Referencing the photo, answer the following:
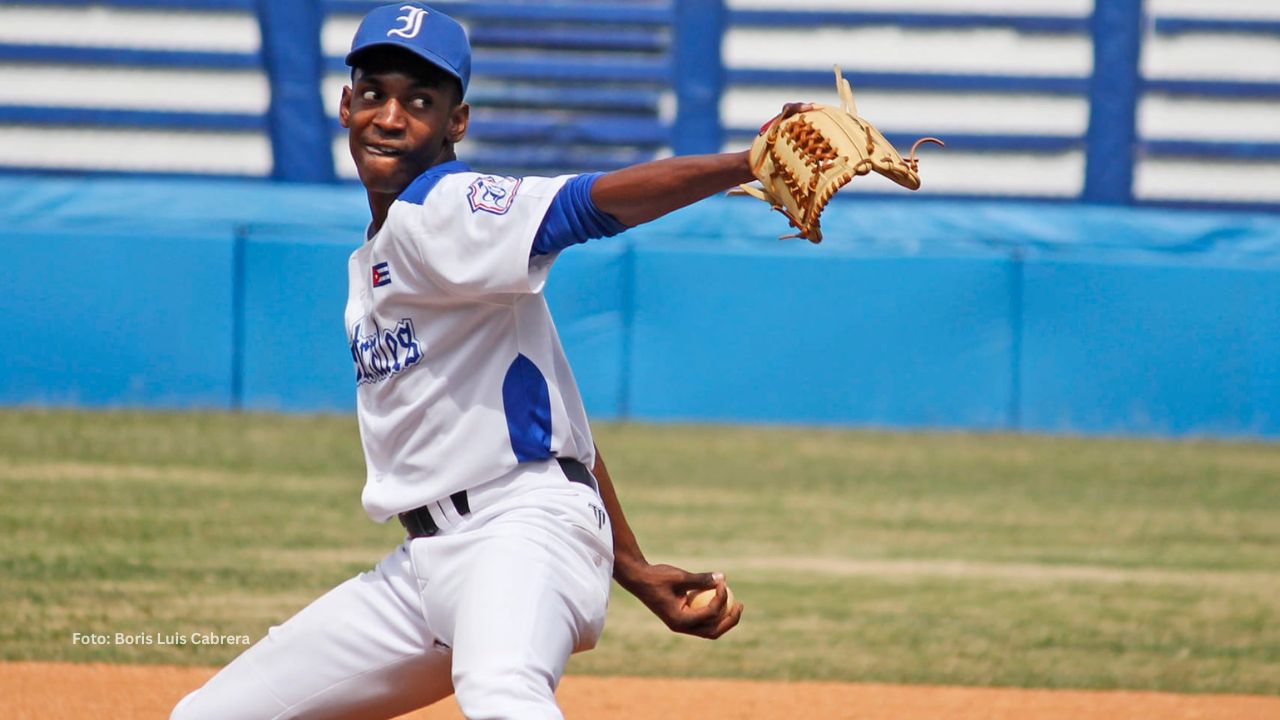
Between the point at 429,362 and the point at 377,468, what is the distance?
0.22 m

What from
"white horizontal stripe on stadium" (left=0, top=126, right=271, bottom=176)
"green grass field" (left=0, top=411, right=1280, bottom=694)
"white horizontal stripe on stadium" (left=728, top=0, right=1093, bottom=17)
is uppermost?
"white horizontal stripe on stadium" (left=728, top=0, right=1093, bottom=17)

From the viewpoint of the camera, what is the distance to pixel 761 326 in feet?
36.2

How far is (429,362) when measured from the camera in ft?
8.76

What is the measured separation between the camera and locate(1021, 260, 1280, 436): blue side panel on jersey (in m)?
11.0

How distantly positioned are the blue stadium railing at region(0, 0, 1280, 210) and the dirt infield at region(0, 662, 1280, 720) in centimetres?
880

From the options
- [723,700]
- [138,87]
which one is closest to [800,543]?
[723,700]

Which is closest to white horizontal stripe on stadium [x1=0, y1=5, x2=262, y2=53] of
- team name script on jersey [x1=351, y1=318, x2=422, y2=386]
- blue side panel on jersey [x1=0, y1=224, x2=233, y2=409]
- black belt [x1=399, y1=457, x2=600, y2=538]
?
blue side panel on jersey [x1=0, y1=224, x2=233, y2=409]

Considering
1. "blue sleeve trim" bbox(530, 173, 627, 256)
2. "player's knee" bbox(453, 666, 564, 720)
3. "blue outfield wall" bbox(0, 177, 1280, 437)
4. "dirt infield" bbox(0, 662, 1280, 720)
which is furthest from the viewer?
"blue outfield wall" bbox(0, 177, 1280, 437)

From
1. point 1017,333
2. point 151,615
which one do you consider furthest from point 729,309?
point 151,615

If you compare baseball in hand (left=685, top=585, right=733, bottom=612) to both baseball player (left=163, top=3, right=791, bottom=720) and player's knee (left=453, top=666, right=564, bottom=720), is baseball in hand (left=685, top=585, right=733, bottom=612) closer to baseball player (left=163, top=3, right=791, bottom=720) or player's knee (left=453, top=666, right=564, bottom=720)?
baseball player (left=163, top=3, right=791, bottom=720)

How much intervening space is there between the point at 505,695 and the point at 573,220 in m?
0.67

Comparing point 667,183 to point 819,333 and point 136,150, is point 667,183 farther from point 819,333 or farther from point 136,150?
point 136,150

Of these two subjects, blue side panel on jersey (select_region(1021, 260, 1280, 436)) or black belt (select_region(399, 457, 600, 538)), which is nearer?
black belt (select_region(399, 457, 600, 538))

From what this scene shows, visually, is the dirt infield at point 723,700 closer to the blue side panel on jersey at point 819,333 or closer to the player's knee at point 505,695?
the player's knee at point 505,695
